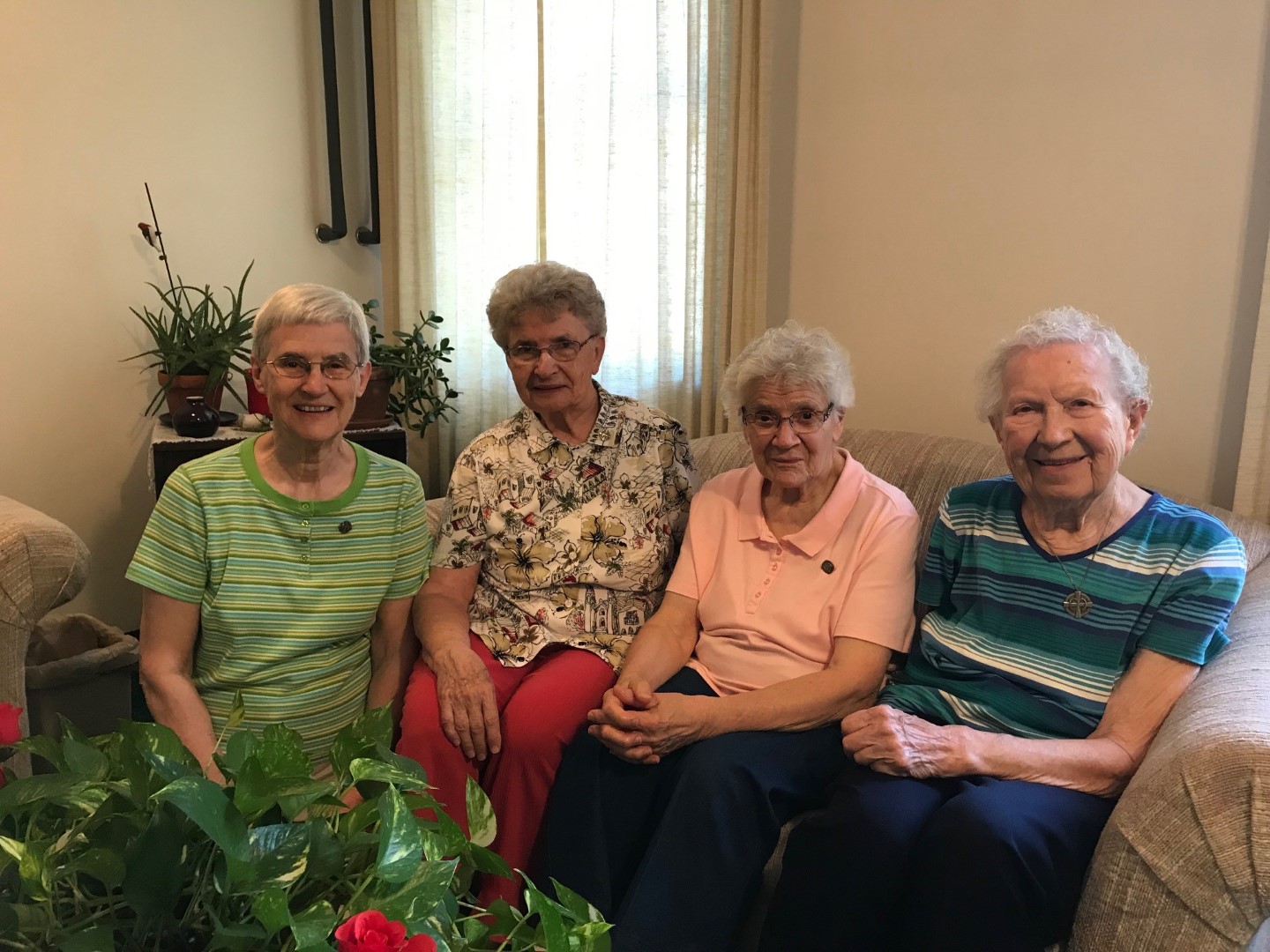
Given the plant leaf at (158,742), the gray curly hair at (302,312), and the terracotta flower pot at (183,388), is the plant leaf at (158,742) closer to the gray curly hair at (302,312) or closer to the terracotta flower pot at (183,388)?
the gray curly hair at (302,312)

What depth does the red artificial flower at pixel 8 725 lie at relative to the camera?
80cm

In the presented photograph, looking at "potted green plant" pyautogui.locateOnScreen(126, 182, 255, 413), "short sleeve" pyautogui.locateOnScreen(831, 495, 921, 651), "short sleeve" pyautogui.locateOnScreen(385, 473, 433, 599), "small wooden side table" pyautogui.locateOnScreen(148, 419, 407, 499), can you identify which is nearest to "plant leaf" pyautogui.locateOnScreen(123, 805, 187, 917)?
"short sleeve" pyautogui.locateOnScreen(385, 473, 433, 599)

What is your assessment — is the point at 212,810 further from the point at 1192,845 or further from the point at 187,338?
the point at 187,338

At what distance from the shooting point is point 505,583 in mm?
1942

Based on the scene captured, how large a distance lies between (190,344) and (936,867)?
2343mm

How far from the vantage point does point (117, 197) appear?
2906 millimetres

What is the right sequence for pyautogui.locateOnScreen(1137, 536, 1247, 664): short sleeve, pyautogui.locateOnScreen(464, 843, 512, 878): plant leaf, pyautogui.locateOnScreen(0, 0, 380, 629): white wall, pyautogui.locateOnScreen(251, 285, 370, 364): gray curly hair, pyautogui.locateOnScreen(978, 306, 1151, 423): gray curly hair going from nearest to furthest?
1. pyautogui.locateOnScreen(464, 843, 512, 878): plant leaf
2. pyautogui.locateOnScreen(1137, 536, 1247, 664): short sleeve
3. pyautogui.locateOnScreen(978, 306, 1151, 423): gray curly hair
4. pyautogui.locateOnScreen(251, 285, 370, 364): gray curly hair
5. pyautogui.locateOnScreen(0, 0, 380, 629): white wall

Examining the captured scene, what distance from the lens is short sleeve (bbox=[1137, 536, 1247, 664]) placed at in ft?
4.82

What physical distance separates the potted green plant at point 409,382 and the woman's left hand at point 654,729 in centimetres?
148

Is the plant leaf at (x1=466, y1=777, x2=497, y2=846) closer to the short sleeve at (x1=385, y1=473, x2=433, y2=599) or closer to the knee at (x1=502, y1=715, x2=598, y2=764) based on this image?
the knee at (x1=502, y1=715, x2=598, y2=764)

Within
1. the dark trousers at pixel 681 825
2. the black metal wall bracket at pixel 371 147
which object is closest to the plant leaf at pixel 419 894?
the dark trousers at pixel 681 825

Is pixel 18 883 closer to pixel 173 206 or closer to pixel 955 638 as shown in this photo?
pixel 955 638

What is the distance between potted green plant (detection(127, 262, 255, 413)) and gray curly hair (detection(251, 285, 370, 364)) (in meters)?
1.17

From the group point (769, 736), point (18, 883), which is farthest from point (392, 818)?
point (769, 736)
